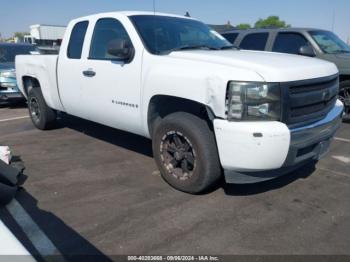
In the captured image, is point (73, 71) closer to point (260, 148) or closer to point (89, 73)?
point (89, 73)

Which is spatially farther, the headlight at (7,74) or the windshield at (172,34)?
the headlight at (7,74)

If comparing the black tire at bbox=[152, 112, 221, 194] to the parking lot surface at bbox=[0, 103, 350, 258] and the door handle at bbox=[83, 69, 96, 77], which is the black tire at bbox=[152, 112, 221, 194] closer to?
the parking lot surface at bbox=[0, 103, 350, 258]

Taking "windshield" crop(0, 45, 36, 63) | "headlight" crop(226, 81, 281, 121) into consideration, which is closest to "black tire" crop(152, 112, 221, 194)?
"headlight" crop(226, 81, 281, 121)

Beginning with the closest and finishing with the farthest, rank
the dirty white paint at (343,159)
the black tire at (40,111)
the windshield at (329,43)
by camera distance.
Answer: the dirty white paint at (343,159) → the black tire at (40,111) → the windshield at (329,43)

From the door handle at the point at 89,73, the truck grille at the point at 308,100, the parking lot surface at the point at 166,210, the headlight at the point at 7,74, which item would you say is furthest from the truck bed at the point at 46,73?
the truck grille at the point at 308,100

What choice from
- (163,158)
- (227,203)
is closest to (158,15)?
(163,158)

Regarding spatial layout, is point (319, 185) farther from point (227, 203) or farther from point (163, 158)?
point (163, 158)

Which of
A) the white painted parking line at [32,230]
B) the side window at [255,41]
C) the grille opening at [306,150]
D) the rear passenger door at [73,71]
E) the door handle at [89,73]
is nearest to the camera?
the white painted parking line at [32,230]

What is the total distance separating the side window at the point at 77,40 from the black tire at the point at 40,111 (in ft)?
4.65

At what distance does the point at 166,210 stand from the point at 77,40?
120 inches

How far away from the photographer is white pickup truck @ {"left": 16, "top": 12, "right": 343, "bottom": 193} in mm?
3234

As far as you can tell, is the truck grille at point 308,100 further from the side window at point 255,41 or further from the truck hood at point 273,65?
the side window at point 255,41

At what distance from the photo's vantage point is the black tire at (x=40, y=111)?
21.2 feet

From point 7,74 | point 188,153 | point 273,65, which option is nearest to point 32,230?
point 188,153
